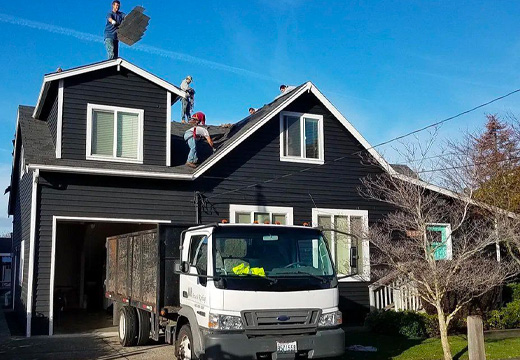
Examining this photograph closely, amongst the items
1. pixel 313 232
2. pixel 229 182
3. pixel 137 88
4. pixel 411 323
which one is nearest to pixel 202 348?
pixel 313 232

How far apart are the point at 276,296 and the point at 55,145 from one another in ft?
31.3

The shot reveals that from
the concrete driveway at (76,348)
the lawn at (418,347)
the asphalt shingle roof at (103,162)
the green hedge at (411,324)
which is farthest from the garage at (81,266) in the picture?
the lawn at (418,347)

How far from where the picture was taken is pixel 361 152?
18.8 metres

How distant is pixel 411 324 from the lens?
47.0ft

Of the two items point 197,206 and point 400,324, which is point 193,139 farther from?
point 400,324

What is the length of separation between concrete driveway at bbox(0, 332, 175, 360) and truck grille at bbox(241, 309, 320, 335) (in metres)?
3.30

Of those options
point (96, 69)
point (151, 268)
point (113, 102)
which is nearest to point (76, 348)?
A: point (151, 268)

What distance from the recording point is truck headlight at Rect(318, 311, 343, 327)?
9000 mm

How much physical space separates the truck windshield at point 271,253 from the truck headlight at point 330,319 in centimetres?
52

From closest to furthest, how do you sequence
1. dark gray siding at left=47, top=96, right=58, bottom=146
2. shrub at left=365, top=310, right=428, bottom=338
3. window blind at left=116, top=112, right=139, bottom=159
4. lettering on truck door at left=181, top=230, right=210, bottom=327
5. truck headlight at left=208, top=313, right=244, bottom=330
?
truck headlight at left=208, top=313, right=244, bottom=330
lettering on truck door at left=181, top=230, right=210, bottom=327
shrub at left=365, top=310, right=428, bottom=338
dark gray siding at left=47, top=96, right=58, bottom=146
window blind at left=116, top=112, right=139, bottom=159

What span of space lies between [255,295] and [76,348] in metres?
5.88

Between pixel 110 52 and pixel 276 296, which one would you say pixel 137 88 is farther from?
pixel 276 296

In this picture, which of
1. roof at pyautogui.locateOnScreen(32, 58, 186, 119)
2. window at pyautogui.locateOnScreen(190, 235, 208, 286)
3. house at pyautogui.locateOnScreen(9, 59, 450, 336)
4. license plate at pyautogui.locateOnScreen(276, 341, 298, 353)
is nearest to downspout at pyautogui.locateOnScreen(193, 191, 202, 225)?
house at pyautogui.locateOnScreen(9, 59, 450, 336)

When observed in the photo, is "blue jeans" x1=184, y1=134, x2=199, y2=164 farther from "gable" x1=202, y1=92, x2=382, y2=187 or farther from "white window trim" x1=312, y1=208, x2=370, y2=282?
"white window trim" x1=312, y1=208, x2=370, y2=282
